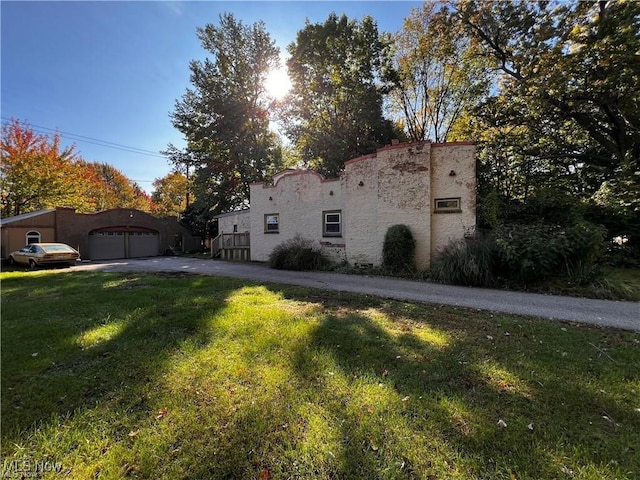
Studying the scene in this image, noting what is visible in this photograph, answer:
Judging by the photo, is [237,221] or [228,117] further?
[228,117]

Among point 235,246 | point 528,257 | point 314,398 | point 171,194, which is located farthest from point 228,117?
point 314,398

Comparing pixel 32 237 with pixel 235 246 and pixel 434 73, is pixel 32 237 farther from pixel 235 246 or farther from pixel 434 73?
pixel 434 73

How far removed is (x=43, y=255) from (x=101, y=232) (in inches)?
301

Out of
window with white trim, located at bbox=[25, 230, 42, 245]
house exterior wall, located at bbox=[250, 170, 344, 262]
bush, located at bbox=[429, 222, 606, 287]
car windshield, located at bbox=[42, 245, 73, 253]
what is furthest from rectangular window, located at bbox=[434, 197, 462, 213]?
window with white trim, located at bbox=[25, 230, 42, 245]

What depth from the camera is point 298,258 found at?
12.3m

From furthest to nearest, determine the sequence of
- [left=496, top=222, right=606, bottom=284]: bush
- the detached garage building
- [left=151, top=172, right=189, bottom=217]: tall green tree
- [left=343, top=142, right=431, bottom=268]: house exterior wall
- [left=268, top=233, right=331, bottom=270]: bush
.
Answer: [left=151, top=172, right=189, bottom=217]: tall green tree → the detached garage building → [left=268, top=233, right=331, bottom=270]: bush → [left=343, top=142, right=431, bottom=268]: house exterior wall → [left=496, top=222, right=606, bottom=284]: bush

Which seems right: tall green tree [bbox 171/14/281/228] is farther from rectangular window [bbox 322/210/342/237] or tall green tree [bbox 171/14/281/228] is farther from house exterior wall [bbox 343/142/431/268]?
house exterior wall [bbox 343/142/431/268]

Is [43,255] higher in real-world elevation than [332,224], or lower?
lower

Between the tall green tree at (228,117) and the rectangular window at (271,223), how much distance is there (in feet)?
31.1

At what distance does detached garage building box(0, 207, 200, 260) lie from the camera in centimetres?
1853

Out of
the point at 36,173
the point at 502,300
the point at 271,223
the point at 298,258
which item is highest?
the point at 36,173

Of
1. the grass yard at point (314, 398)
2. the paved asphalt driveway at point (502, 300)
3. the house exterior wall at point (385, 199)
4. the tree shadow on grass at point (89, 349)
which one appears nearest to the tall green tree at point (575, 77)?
the house exterior wall at point (385, 199)

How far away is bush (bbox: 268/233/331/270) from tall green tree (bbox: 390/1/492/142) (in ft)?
41.1

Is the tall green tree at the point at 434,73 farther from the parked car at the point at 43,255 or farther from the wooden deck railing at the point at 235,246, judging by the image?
the parked car at the point at 43,255
